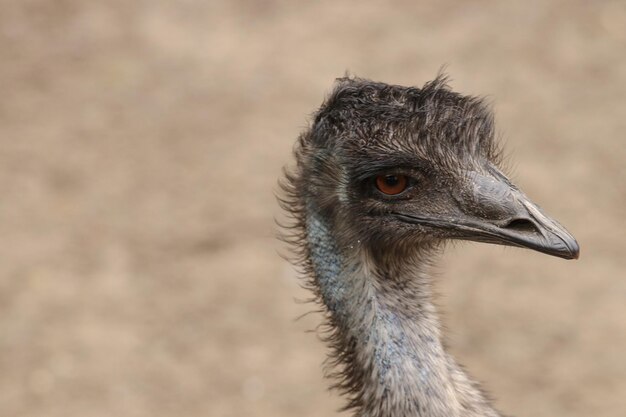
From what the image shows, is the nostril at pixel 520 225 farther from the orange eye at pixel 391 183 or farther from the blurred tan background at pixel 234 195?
the blurred tan background at pixel 234 195

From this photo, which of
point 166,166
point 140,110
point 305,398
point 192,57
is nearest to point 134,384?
point 305,398

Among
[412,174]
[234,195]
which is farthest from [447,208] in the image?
[234,195]

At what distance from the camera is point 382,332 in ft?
10.6

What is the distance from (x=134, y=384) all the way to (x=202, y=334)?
46cm

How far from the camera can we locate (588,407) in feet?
18.5

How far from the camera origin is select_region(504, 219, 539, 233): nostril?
307 centimetres

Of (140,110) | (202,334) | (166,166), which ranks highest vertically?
(140,110)

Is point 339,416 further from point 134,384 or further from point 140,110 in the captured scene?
point 140,110

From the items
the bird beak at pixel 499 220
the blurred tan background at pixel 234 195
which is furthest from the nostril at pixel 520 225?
the blurred tan background at pixel 234 195

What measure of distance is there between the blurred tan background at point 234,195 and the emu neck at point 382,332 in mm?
2471

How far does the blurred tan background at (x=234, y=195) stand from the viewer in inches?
233

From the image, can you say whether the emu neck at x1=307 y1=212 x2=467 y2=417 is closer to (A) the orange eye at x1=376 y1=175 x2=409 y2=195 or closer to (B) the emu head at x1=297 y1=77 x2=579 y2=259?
(B) the emu head at x1=297 y1=77 x2=579 y2=259

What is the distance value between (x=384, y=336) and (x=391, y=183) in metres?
0.42

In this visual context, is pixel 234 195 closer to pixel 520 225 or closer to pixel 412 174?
pixel 412 174
